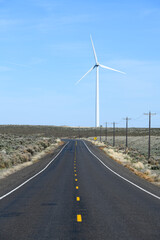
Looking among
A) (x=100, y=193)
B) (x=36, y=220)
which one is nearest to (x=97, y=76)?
(x=100, y=193)

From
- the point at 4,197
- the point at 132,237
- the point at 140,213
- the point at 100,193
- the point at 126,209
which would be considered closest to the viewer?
the point at 132,237

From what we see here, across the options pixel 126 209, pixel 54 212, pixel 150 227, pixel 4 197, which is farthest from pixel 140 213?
pixel 4 197

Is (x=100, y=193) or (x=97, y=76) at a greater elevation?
(x=97, y=76)

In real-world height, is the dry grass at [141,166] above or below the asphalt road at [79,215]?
below

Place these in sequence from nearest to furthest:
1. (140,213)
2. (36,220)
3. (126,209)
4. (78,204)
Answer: (36,220) < (140,213) < (126,209) < (78,204)

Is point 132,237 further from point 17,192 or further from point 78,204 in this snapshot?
point 17,192

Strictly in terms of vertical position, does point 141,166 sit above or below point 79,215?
below

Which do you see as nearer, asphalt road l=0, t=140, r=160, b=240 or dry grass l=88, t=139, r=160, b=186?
asphalt road l=0, t=140, r=160, b=240

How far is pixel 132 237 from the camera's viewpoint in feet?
28.8

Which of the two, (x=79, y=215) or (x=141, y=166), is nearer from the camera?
(x=79, y=215)

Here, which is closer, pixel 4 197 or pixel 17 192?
pixel 4 197

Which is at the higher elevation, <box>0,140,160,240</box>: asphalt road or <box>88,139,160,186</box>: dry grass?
<box>0,140,160,240</box>: asphalt road

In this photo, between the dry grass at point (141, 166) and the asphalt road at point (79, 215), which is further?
the dry grass at point (141, 166)

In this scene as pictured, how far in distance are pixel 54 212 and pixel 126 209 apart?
2792 millimetres
